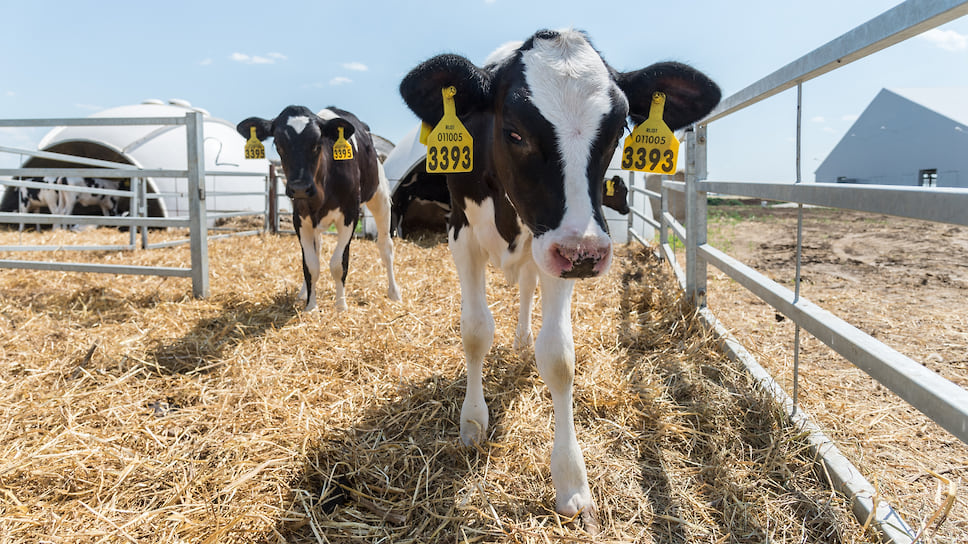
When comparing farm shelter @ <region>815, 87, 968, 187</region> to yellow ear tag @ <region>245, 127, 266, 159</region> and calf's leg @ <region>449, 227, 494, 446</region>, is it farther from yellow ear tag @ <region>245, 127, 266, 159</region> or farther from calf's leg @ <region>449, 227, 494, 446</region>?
yellow ear tag @ <region>245, 127, 266, 159</region>

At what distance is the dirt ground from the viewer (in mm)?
2043

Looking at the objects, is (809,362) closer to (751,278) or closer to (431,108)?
(751,278)

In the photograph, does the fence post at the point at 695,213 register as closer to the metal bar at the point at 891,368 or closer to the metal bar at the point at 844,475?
the metal bar at the point at 844,475

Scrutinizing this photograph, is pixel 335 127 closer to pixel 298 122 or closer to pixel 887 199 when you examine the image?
pixel 298 122

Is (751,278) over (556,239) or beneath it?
beneath

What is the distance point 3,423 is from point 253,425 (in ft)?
4.14

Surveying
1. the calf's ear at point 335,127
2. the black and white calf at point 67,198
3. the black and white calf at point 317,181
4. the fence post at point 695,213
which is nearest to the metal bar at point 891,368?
the fence post at point 695,213

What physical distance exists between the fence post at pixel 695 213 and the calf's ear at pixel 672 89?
145cm

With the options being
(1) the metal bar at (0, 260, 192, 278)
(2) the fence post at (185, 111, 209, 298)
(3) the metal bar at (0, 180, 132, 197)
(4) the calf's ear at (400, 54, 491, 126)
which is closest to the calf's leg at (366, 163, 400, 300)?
(2) the fence post at (185, 111, 209, 298)

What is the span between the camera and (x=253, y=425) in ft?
8.82

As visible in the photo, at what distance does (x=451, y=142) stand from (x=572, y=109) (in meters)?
0.60

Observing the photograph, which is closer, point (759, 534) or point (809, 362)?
point (759, 534)

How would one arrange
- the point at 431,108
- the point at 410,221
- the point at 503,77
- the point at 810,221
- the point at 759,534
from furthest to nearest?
the point at 810,221 < the point at 410,221 < the point at 431,108 < the point at 503,77 < the point at 759,534

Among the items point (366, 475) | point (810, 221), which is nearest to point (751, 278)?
point (366, 475)
